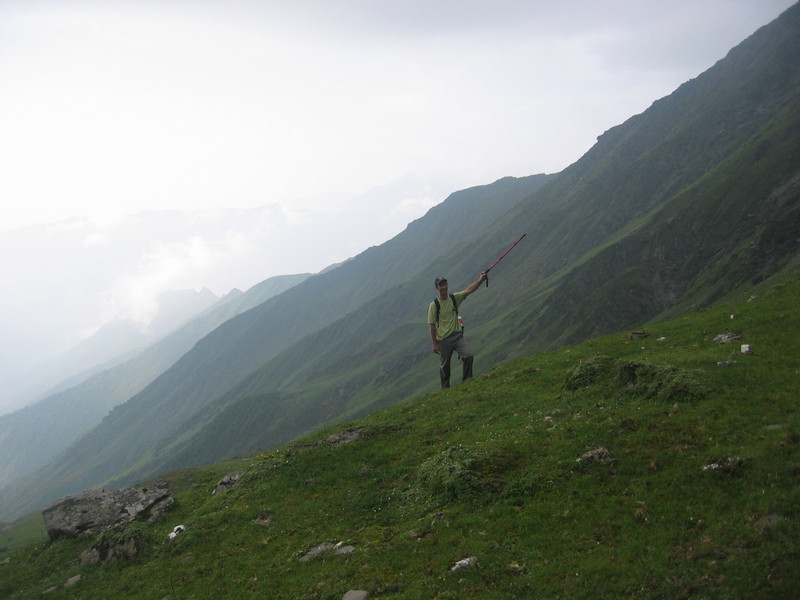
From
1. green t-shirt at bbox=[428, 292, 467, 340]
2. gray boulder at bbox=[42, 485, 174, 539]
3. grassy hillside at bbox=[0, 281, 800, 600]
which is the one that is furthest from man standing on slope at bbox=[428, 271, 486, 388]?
gray boulder at bbox=[42, 485, 174, 539]

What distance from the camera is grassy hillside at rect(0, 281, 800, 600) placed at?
368 inches

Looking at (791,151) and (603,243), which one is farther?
(603,243)

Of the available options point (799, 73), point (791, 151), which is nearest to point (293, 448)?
point (791, 151)

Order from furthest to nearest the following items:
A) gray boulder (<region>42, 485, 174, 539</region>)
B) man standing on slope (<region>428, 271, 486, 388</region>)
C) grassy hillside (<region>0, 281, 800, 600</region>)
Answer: man standing on slope (<region>428, 271, 486, 388</region>) → gray boulder (<region>42, 485, 174, 539</region>) → grassy hillside (<region>0, 281, 800, 600</region>)

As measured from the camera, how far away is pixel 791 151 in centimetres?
12962

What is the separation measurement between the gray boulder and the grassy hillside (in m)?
0.61

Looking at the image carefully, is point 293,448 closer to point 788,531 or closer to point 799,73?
point 788,531

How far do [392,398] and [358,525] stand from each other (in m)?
161

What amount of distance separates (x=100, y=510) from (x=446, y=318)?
48.5 feet

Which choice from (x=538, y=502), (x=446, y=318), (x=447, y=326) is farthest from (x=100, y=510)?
(x=538, y=502)

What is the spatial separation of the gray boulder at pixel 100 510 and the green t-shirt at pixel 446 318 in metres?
12.1

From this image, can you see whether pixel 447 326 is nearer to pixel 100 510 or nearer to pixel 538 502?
pixel 538 502

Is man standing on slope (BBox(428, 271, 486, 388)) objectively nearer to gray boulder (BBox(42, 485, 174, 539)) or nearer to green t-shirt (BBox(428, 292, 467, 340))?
green t-shirt (BBox(428, 292, 467, 340))

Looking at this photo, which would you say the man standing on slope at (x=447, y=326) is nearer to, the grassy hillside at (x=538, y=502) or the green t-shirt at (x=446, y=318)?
the green t-shirt at (x=446, y=318)
